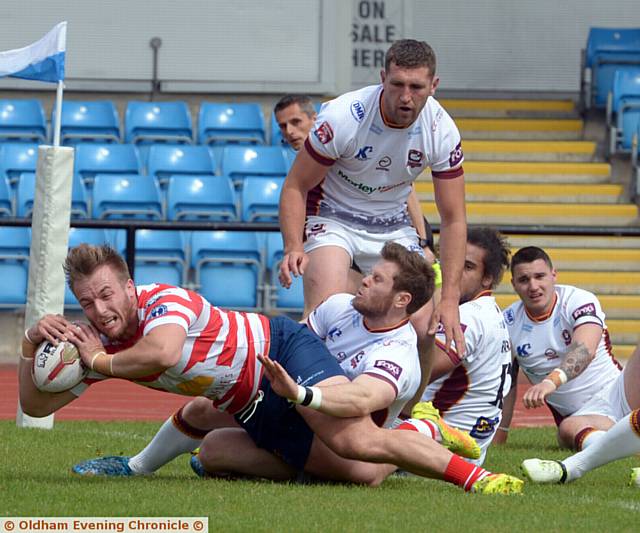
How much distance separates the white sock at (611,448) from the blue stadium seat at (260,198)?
27.4 ft

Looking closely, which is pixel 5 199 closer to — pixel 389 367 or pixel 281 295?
pixel 281 295

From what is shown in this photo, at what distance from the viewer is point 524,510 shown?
5.54 m

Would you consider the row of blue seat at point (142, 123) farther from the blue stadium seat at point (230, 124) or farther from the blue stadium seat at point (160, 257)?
the blue stadium seat at point (160, 257)

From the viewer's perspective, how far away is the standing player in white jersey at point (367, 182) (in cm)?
712

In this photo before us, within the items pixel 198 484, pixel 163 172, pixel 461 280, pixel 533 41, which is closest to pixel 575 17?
pixel 533 41

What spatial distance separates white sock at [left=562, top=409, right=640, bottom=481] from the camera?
6.46 m

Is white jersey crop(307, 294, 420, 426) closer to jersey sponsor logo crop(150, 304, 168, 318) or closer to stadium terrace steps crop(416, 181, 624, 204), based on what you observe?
jersey sponsor logo crop(150, 304, 168, 318)

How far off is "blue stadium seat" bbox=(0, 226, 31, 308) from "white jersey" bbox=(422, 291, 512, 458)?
7229 mm

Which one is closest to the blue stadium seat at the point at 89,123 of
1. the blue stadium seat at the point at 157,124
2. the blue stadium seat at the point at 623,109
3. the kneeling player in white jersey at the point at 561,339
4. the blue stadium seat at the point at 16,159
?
the blue stadium seat at the point at 157,124

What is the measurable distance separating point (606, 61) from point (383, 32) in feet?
11.2

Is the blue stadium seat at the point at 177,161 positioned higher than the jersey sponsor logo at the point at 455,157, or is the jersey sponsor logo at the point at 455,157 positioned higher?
the jersey sponsor logo at the point at 455,157

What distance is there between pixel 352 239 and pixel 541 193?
9.78 metres

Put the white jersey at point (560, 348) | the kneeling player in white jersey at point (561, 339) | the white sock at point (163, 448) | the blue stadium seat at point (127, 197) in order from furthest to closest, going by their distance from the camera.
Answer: the blue stadium seat at point (127, 197) < the white jersey at point (560, 348) < the kneeling player in white jersey at point (561, 339) < the white sock at point (163, 448)

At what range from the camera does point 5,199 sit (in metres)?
14.9
